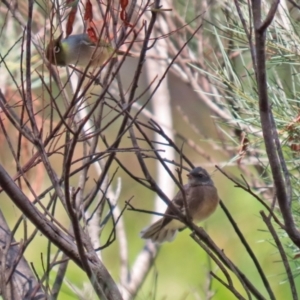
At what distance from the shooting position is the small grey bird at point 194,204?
6.78 feet

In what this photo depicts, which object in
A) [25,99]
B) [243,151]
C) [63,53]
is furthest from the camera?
[63,53]

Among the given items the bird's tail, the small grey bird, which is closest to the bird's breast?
the small grey bird

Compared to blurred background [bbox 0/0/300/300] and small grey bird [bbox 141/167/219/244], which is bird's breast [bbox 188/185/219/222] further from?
blurred background [bbox 0/0/300/300]

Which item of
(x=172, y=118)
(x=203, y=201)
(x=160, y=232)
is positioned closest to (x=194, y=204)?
(x=203, y=201)

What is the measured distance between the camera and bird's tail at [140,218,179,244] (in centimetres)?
216

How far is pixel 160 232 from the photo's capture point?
220cm

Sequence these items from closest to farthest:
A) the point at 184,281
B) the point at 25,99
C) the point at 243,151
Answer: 1. the point at 25,99
2. the point at 243,151
3. the point at 184,281

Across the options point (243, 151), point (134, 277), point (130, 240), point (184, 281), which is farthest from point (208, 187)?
point (130, 240)

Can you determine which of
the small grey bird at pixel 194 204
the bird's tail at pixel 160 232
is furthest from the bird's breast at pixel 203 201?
the bird's tail at pixel 160 232

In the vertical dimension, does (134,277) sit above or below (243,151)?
below

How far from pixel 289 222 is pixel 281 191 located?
0.16 feet

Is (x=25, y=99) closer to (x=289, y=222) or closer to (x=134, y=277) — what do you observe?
(x=289, y=222)

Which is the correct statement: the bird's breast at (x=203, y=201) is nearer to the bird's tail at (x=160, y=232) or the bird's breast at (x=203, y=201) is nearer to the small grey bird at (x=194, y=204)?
the small grey bird at (x=194, y=204)

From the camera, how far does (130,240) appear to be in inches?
171
